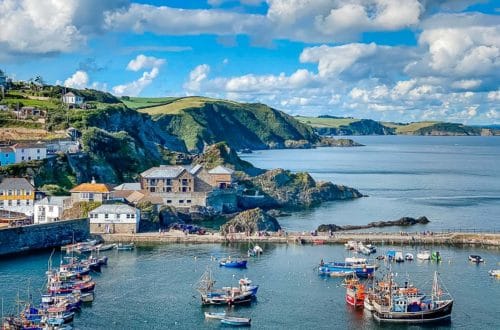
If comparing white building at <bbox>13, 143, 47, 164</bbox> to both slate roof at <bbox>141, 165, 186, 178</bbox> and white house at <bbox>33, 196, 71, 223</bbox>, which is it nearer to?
slate roof at <bbox>141, 165, 186, 178</bbox>

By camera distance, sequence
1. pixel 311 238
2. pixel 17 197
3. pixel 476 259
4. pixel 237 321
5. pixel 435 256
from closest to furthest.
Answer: pixel 237 321 → pixel 476 259 → pixel 435 256 → pixel 311 238 → pixel 17 197

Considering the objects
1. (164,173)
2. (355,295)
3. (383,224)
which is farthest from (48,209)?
(355,295)

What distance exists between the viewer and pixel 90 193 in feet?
328

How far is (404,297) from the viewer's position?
6081 cm

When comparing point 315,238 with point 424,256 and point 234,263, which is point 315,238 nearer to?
point 424,256

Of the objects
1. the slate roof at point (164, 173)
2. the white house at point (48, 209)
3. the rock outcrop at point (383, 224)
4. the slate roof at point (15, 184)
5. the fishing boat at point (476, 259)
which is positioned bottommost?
the fishing boat at point (476, 259)

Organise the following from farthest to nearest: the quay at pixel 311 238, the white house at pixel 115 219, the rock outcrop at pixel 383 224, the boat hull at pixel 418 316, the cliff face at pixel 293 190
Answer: the cliff face at pixel 293 190 → the rock outcrop at pixel 383 224 → the white house at pixel 115 219 → the quay at pixel 311 238 → the boat hull at pixel 418 316

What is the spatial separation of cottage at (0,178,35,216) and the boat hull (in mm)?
56773

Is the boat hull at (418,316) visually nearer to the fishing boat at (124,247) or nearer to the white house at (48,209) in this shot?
the fishing boat at (124,247)

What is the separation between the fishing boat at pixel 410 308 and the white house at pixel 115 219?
1701 inches

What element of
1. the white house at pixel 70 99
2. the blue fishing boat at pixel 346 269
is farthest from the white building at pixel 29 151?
the blue fishing boat at pixel 346 269

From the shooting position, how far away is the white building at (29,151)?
4515 inches

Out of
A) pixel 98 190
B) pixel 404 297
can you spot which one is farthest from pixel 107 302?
pixel 98 190

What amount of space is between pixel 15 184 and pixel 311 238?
42.1 meters
